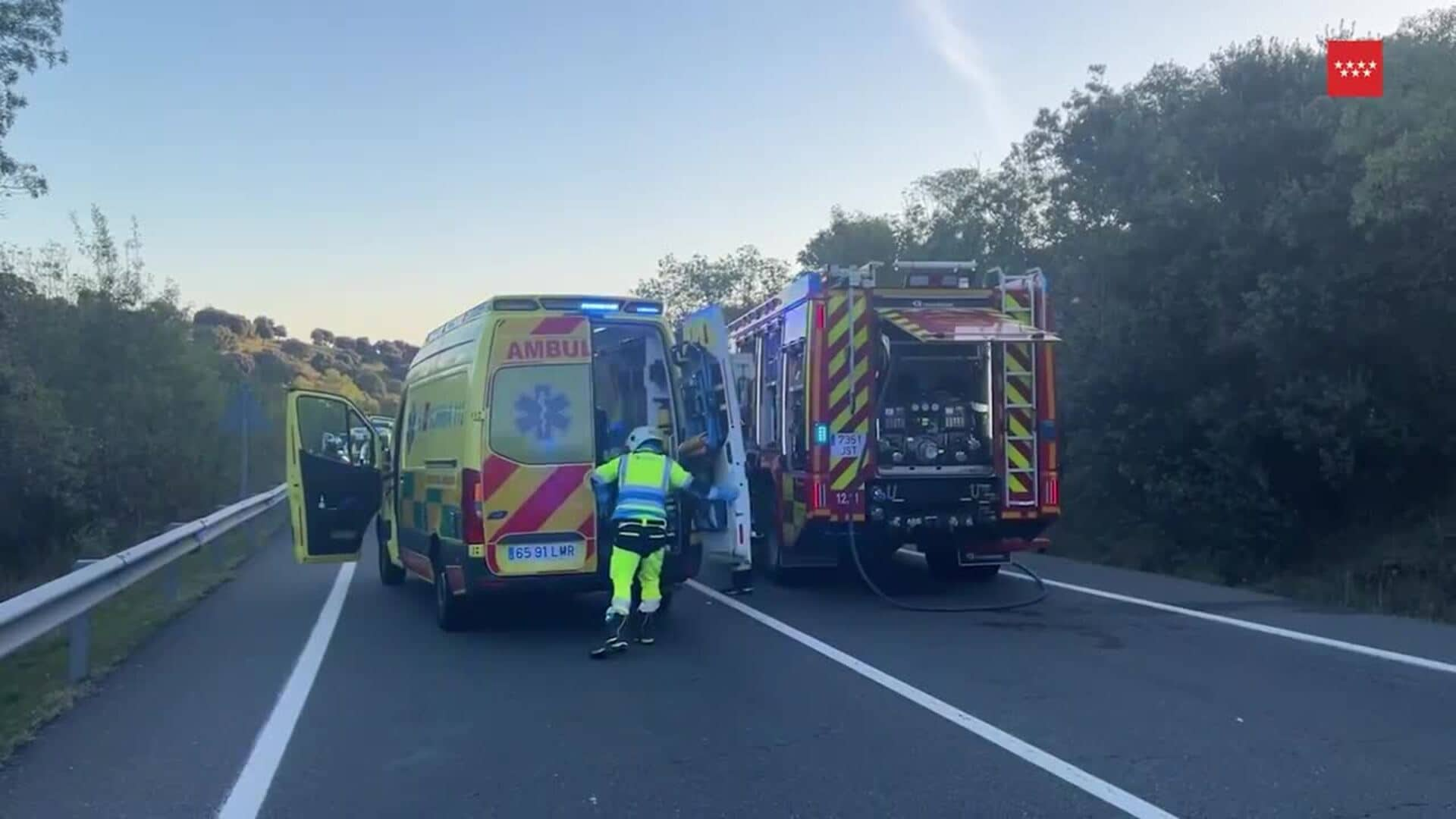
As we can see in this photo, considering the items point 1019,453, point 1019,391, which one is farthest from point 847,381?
point 1019,453

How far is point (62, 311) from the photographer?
88.2 ft

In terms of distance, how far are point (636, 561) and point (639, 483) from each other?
567mm

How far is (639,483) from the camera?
1079 cm

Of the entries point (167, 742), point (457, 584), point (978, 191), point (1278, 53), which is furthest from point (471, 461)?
point (978, 191)

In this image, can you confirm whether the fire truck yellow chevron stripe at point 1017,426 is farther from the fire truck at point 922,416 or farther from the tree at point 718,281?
the tree at point 718,281

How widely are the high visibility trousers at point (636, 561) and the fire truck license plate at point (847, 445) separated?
11.9 feet

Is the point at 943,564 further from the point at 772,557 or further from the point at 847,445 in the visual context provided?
the point at 847,445

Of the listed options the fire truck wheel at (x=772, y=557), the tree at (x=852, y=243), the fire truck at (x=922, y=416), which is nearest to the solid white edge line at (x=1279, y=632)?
the fire truck at (x=922, y=416)

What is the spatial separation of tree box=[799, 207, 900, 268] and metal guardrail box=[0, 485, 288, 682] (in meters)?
30.4

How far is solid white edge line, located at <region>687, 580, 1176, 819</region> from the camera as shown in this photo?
6301 millimetres

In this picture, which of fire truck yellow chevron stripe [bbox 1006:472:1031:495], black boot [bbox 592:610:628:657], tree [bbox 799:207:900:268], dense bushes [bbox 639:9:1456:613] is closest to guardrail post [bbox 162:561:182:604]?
black boot [bbox 592:610:628:657]

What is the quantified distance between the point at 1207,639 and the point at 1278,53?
12.7 m

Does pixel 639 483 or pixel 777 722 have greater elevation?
pixel 639 483

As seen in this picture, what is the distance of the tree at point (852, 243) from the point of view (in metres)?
43.1
